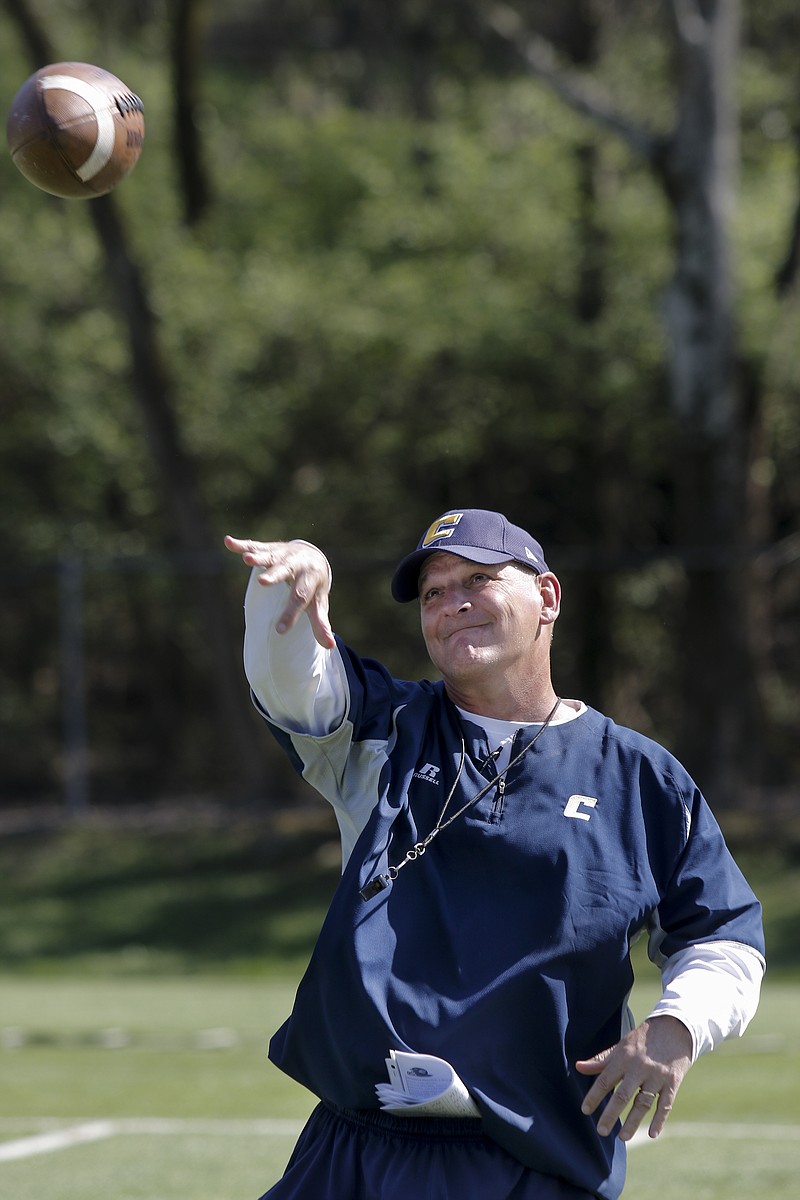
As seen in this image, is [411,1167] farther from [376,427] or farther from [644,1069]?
[376,427]

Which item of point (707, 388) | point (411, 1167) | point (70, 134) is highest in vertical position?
point (707, 388)

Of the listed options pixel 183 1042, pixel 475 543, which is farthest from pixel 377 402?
pixel 475 543

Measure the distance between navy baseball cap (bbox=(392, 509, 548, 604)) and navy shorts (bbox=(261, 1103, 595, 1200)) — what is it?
1.16m

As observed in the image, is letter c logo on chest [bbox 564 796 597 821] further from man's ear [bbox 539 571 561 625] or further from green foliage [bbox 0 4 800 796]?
green foliage [bbox 0 4 800 796]

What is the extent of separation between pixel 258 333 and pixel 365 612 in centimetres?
436

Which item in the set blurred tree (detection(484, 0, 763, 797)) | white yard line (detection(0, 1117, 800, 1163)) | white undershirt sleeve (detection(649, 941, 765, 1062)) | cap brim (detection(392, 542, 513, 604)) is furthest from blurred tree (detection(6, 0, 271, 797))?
white undershirt sleeve (detection(649, 941, 765, 1062))

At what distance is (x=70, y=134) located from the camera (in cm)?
555

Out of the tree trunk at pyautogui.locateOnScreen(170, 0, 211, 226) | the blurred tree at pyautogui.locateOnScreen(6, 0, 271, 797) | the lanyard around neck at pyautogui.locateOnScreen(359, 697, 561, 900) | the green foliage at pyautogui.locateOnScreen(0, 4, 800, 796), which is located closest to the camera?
the lanyard around neck at pyautogui.locateOnScreen(359, 697, 561, 900)

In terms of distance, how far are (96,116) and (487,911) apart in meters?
3.27

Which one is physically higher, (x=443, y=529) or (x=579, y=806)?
(x=443, y=529)

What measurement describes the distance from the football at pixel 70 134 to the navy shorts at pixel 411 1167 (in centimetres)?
331

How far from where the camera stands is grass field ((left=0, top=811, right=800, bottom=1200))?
7.12 meters

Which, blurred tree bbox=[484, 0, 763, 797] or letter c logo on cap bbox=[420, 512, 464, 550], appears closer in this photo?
letter c logo on cap bbox=[420, 512, 464, 550]

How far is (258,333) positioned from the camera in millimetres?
21484
